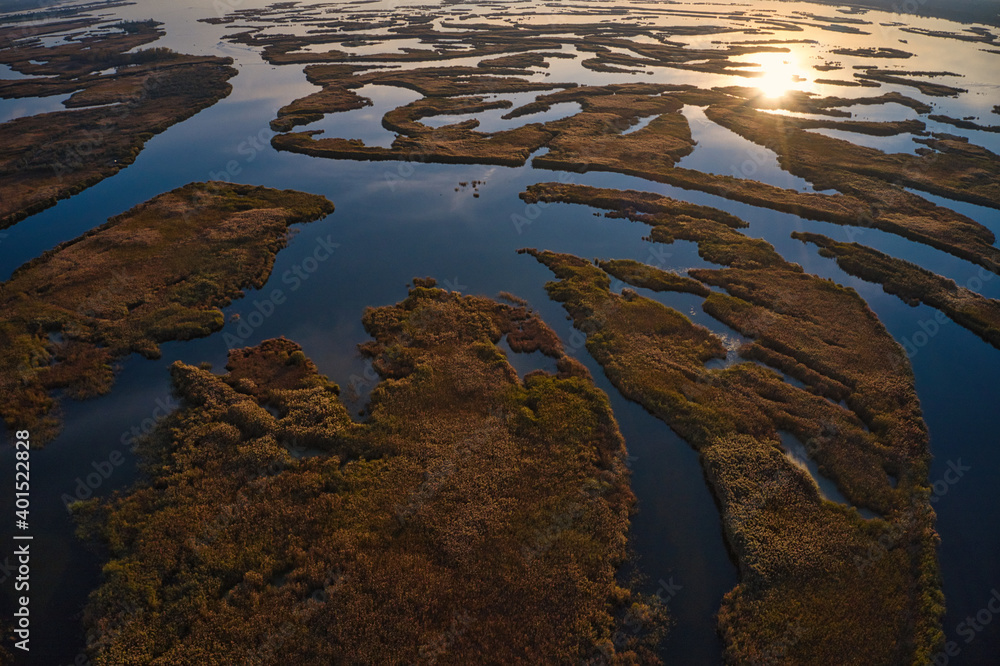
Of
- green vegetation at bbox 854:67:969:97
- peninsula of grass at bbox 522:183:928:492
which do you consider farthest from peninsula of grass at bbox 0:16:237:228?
green vegetation at bbox 854:67:969:97

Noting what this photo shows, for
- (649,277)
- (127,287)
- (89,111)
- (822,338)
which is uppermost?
(89,111)

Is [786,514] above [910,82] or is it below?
below

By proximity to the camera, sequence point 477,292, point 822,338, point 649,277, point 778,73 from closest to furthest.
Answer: point 822,338
point 477,292
point 649,277
point 778,73

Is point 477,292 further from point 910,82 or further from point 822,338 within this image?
point 910,82

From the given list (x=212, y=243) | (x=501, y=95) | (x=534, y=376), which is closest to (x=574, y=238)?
(x=534, y=376)

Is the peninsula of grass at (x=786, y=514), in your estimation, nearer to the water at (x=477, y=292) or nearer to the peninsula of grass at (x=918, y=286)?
the water at (x=477, y=292)

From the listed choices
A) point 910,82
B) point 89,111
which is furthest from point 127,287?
point 910,82
